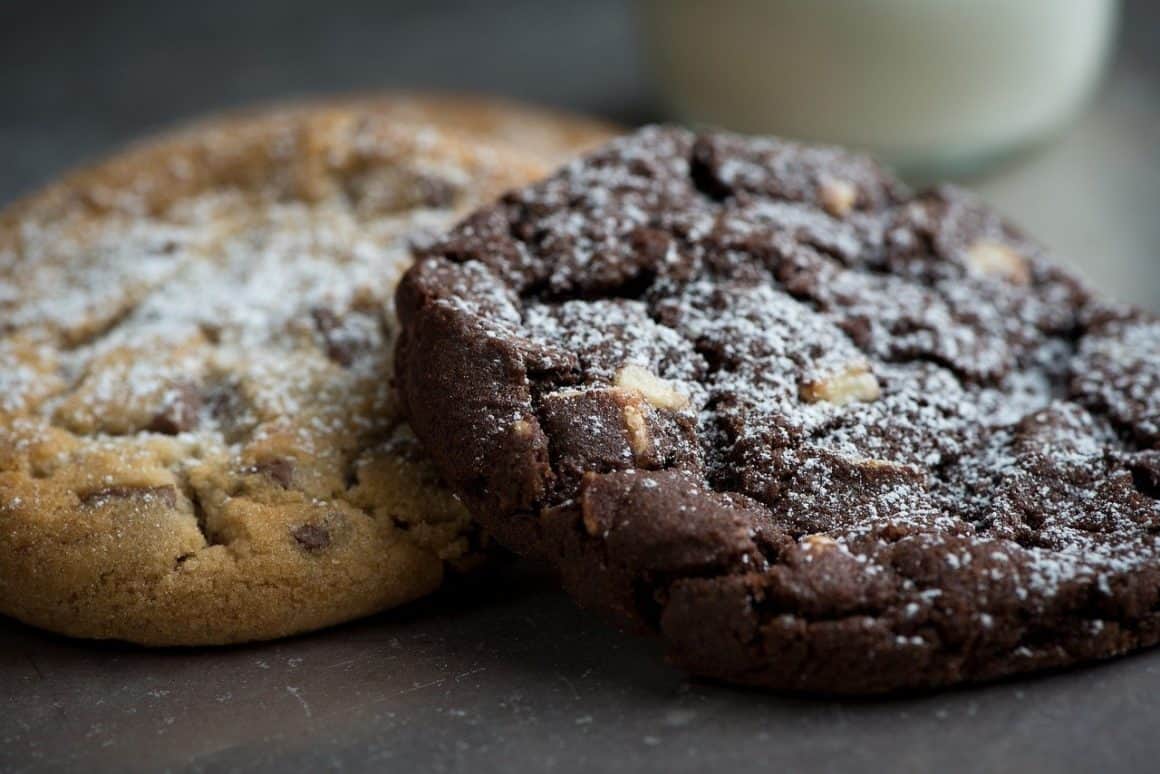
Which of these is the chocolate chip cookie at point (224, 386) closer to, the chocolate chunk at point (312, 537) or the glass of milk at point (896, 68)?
the chocolate chunk at point (312, 537)

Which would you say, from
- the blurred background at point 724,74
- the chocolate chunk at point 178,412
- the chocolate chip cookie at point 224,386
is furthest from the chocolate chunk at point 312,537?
the blurred background at point 724,74

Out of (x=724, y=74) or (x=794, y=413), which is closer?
(x=794, y=413)

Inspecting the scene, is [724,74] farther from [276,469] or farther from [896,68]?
[276,469]

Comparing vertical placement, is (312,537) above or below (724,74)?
below

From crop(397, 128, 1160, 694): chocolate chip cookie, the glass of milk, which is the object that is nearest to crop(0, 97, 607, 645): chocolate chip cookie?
crop(397, 128, 1160, 694): chocolate chip cookie

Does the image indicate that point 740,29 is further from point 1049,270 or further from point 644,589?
point 644,589

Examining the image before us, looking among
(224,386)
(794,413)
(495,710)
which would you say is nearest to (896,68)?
(794,413)
